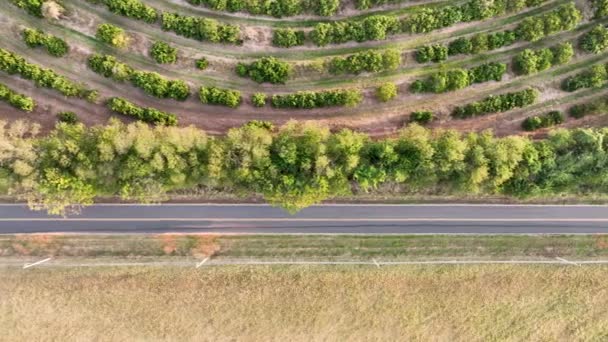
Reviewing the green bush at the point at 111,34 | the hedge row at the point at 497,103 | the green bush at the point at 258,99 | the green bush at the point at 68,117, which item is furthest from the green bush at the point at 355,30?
the green bush at the point at 68,117

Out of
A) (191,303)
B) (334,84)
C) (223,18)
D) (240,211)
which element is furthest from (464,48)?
(191,303)

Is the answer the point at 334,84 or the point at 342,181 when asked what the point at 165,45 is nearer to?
the point at 334,84

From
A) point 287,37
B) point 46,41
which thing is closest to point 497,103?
point 287,37

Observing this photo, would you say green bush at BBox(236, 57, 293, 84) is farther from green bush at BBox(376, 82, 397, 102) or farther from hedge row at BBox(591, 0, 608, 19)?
hedge row at BBox(591, 0, 608, 19)

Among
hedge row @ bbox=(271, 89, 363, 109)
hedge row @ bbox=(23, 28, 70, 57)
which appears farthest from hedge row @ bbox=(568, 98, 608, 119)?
hedge row @ bbox=(23, 28, 70, 57)

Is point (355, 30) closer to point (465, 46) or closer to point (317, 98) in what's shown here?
point (317, 98)

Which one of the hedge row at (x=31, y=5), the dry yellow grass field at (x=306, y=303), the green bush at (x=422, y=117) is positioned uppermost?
the hedge row at (x=31, y=5)

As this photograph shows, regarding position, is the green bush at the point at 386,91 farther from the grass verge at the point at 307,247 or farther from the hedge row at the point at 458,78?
the grass verge at the point at 307,247
